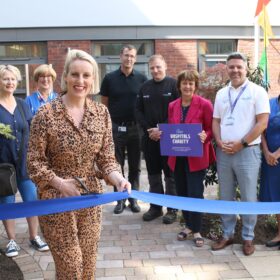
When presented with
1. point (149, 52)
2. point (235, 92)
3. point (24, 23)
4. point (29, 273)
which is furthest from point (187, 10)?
point (29, 273)

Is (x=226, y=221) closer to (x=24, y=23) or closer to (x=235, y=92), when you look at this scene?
(x=235, y=92)

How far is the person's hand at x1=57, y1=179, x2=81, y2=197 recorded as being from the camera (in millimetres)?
2557

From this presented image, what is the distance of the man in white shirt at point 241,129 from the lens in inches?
164

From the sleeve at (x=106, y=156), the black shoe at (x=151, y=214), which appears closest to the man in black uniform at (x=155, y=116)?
the black shoe at (x=151, y=214)

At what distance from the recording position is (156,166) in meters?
5.59

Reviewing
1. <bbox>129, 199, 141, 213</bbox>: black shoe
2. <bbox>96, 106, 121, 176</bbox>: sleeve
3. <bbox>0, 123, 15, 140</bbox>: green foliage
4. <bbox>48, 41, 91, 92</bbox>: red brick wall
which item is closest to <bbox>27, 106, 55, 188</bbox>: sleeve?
<bbox>96, 106, 121, 176</bbox>: sleeve

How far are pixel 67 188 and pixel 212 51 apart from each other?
8406 millimetres

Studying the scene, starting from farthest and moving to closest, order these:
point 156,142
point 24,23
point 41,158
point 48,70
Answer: point 24,23
point 156,142
point 48,70
point 41,158

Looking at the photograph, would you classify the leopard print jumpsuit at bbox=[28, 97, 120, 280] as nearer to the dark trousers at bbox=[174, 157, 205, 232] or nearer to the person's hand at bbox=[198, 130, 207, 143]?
the person's hand at bbox=[198, 130, 207, 143]

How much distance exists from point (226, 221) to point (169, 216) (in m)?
1.02

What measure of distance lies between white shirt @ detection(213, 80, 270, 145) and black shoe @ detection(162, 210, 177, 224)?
1.56 metres

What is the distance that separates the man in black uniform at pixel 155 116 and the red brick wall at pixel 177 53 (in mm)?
4699

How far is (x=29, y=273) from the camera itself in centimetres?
404

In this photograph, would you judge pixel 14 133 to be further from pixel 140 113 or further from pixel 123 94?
pixel 123 94
